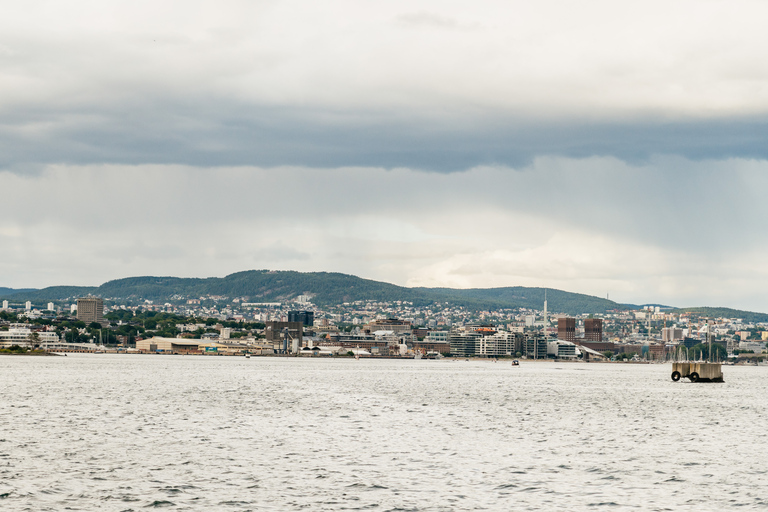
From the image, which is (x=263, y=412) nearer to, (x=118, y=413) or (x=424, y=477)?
(x=118, y=413)

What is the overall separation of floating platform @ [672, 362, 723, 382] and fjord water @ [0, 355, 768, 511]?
80.4 meters

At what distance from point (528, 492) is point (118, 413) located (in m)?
Answer: 42.6

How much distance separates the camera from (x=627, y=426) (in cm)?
7125

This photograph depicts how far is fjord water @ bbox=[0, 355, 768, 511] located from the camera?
124 ft

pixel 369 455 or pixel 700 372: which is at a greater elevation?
pixel 369 455

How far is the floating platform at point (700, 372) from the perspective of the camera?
557 ft

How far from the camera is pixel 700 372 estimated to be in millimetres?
171375

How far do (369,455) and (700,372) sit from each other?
438 feet

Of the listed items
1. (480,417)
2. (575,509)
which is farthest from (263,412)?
(575,509)

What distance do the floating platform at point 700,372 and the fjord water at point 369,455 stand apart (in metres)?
80.4

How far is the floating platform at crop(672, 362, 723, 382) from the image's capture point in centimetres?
16962

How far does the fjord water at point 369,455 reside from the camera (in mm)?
37656

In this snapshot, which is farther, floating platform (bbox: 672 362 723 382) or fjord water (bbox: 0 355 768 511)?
floating platform (bbox: 672 362 723 382)

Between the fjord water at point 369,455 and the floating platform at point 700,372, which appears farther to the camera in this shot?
the floating platform at point 700,372
